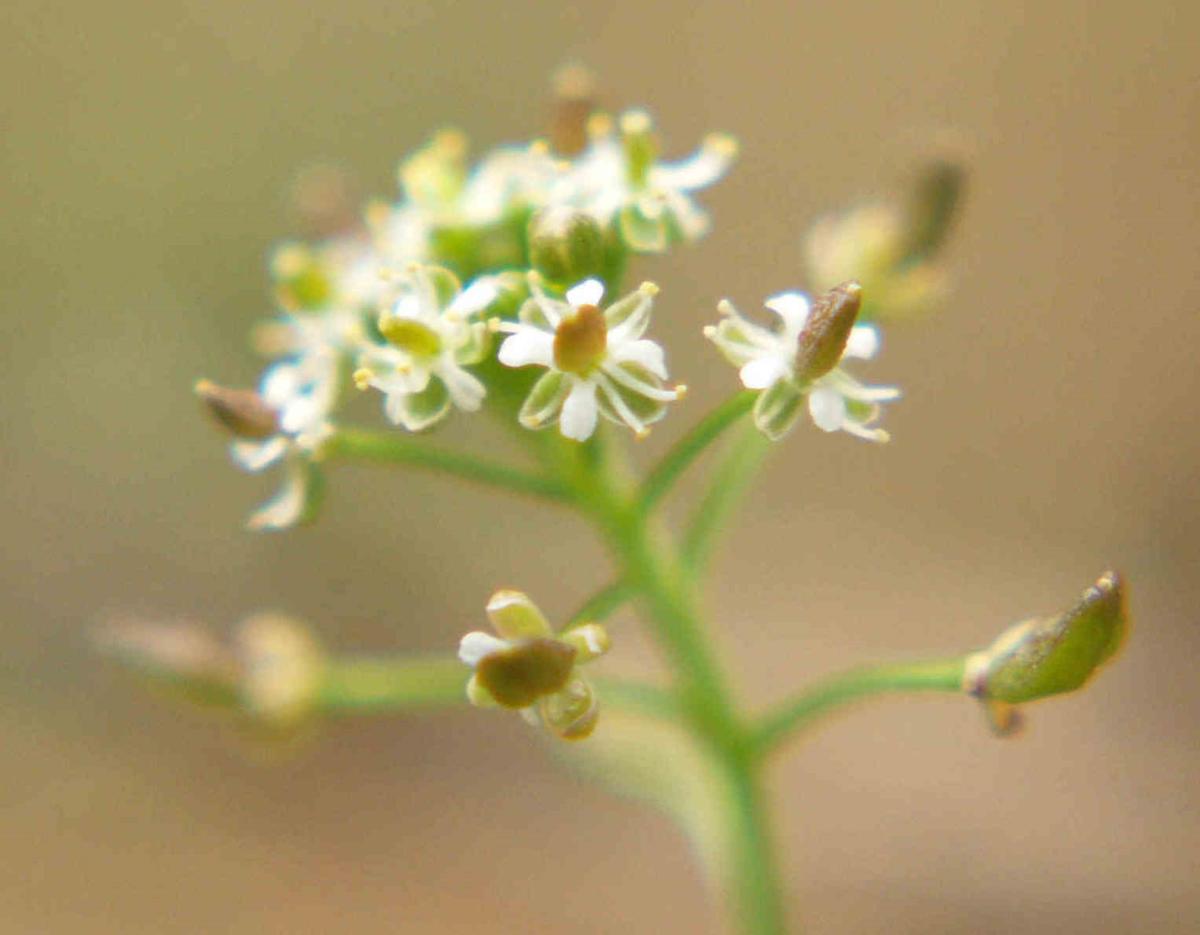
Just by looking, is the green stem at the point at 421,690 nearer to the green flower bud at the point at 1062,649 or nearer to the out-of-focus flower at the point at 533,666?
the out-of-focus flower at the point at 533,666

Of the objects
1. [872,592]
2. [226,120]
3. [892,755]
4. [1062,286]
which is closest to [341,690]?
[892,755]

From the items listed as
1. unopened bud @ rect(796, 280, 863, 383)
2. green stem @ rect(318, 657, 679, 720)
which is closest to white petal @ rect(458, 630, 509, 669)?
unopened bud @ rect(796, 280, 863, 383)

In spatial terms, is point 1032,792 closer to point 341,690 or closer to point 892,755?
point 892,755

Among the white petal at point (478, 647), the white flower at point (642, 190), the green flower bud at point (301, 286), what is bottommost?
the white petal at point (478, 647)

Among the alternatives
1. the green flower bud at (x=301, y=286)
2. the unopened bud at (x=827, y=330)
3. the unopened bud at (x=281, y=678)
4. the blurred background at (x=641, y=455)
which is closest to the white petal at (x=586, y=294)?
the unopened bud at (x=827, y=330)

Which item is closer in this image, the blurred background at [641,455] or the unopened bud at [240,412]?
the unopened bud at [240,412]

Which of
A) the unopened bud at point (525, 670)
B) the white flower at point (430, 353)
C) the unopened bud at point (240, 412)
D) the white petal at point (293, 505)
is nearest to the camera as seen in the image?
the unopened bud at point (525, 670)

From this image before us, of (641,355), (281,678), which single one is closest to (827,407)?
(641,355)
